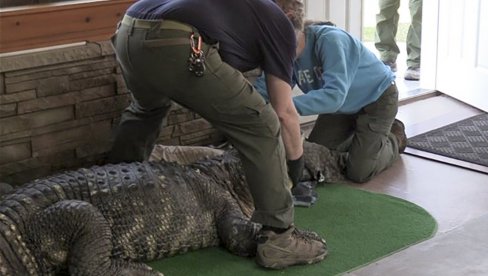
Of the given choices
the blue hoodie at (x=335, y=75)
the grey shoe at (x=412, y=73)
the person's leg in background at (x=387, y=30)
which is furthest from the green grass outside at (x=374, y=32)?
the blue hoodie at (x=335, y=75)

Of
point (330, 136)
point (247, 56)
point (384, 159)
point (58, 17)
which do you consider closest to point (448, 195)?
point (384, 159)

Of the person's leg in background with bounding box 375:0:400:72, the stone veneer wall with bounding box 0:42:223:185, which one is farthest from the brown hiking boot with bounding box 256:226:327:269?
the person's leg in background with bounding box 375:0:400:72

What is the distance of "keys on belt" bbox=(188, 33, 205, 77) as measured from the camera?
263 cm

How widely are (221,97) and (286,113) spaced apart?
1.27 ft

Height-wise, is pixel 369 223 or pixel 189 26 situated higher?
pixel 189 26

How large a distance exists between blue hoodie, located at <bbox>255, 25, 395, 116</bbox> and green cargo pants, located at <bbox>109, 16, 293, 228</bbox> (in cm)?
71

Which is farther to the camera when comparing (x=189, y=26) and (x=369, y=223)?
(x=369, y=223)

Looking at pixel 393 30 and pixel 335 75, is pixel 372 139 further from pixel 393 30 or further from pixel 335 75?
pixel 393 30

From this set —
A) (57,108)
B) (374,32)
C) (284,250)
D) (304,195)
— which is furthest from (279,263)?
(374,32)

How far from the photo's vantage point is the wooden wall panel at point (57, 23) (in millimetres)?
3287

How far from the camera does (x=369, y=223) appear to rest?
327 centimetres

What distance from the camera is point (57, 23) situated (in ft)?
11.2

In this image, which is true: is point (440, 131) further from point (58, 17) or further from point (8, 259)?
point (8, 259)

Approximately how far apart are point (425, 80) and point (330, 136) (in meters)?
1.57
